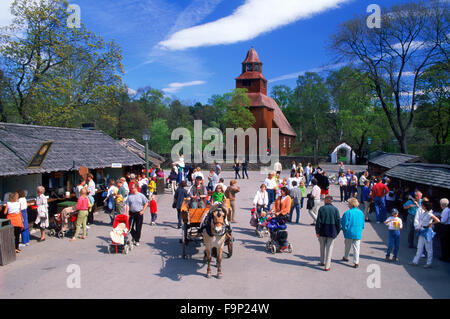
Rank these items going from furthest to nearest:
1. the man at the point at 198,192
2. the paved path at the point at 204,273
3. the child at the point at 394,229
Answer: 1. the man at the point at 198,192
2. the child at the point at 394,229
3. the paved path at the point at 204,273

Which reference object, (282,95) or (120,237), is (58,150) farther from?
(282,95)

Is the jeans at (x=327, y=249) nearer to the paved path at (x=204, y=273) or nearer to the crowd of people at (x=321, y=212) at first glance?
the crowd of people at (x=321, y=212)

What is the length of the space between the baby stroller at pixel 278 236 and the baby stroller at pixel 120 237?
4.12 metres

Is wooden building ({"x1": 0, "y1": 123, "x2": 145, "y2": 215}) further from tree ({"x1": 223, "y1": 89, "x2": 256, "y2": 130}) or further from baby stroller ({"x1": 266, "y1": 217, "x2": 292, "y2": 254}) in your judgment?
tree ({"x1": 223, "y1": 89, "x2": 256, "y2": 130})

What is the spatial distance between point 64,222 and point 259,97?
161 feet

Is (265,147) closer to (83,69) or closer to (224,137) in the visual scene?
(224,137)

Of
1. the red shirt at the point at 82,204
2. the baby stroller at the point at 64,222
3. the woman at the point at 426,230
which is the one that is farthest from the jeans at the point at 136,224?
the woman at the point at 426,230

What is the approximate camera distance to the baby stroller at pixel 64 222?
10.8m

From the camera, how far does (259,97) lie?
2233 inches

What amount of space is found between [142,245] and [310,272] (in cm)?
515

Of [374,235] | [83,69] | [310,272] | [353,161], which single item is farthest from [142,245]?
[353,161]

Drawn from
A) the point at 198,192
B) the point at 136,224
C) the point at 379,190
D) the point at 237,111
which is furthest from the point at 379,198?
the point at 237,111

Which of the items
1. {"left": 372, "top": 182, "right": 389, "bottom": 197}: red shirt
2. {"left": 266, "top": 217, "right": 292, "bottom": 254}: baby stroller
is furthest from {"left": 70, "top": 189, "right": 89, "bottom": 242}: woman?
{"left": 372, "top": 182, "right": 389, "bottom": 197}: red shirt
